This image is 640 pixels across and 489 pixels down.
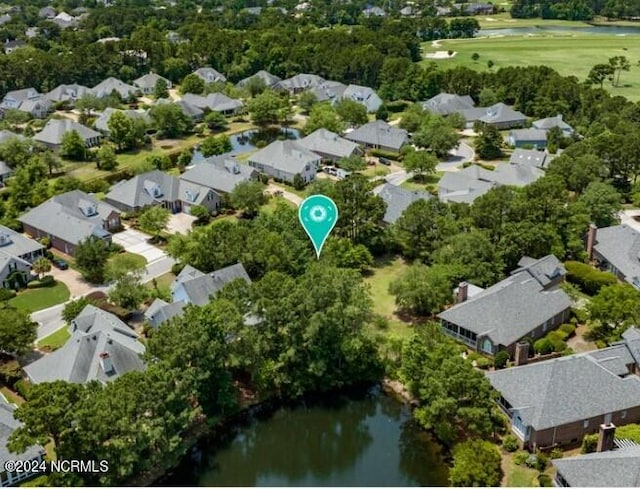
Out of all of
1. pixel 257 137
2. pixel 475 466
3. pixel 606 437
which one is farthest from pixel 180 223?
pixel 606 437

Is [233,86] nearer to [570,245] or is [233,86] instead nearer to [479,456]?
[570,245]

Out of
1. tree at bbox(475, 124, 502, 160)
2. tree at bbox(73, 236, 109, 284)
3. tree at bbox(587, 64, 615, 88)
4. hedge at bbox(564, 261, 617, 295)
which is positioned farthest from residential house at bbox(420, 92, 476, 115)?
→ tree at bbox(73, 236, 109, 284)

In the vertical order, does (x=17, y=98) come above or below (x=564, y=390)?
below

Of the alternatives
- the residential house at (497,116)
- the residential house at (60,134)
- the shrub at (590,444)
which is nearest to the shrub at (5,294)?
the residential house at (60,134)

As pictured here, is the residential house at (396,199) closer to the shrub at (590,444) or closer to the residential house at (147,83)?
the shrub at (590,444)

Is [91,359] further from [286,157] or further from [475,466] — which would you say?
[286,157]

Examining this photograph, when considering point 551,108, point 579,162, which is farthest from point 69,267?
point 551,108

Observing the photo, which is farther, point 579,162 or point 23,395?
point 579,162
